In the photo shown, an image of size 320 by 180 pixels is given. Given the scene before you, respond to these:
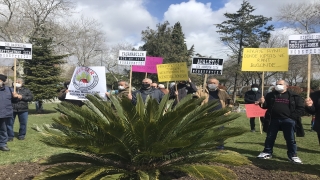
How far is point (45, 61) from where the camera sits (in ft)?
63.2

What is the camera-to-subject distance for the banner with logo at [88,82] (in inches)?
278

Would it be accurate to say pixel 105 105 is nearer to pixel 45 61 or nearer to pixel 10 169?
pixel 10 169

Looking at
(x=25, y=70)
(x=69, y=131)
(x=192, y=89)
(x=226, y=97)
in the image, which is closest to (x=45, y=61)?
(x=25, y=70)

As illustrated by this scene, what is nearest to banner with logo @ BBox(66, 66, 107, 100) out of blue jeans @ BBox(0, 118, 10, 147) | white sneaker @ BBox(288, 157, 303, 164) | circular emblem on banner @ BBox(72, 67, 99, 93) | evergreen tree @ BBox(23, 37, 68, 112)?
circular emblem on banner @ BBox(72, 67, 99, 93)

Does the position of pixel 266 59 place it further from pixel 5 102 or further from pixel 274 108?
pixel 5 102

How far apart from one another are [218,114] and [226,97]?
3117 millimetres

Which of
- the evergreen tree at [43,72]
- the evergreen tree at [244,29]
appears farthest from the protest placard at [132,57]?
the evergreen tree at [244,29]

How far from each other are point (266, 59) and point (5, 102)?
5.84 metres

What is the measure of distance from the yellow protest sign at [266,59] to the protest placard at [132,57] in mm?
2567

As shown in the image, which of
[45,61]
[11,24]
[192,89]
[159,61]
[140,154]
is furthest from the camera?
[11,24]

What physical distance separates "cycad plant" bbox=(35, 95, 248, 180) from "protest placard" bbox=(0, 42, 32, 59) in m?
4.43

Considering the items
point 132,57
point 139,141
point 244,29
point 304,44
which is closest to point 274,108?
point 304,44

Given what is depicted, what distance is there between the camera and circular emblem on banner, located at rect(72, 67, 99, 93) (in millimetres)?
7125

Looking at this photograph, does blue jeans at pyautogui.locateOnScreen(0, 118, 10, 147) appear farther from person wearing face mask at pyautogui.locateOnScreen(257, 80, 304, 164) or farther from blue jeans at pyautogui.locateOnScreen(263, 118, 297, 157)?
blue jeans at pyautogui.locateOnScreen(263, 118, 297, 157)
